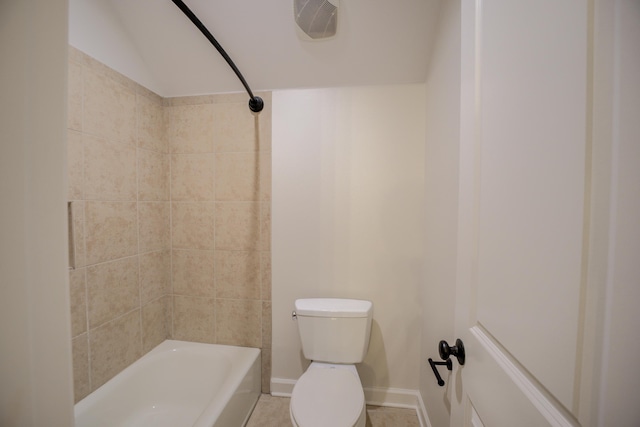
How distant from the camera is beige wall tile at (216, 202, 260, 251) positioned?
1.37 metres

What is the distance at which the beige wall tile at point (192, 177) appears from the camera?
139cm

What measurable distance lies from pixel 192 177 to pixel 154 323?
100 centimetres

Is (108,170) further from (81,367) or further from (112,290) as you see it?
(81,367)

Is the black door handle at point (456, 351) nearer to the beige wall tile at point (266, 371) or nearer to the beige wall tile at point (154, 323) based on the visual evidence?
the beige wall tile at point (266, 371)

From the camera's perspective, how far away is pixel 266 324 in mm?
1374

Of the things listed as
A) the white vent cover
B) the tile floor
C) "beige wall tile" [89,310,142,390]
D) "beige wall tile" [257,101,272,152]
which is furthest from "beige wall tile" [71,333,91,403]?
the white vent cover

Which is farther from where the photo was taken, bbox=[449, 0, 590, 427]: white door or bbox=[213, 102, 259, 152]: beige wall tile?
bbox=[213, 102, 259, 152]: beige wall tile

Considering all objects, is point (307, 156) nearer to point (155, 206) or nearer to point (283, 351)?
point (155, 206)

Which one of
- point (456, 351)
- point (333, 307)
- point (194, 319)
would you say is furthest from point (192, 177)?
point (456, 351)

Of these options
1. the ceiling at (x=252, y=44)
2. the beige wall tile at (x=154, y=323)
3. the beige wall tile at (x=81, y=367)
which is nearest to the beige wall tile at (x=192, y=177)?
the ceiling at (x=252, y=44)

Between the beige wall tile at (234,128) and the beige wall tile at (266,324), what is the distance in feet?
3.43

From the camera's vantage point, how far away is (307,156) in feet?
4.32

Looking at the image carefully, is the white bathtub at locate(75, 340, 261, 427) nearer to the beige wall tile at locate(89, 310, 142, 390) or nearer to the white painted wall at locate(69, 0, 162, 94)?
the beige wall tile at locate(89, 310, 142, 390)

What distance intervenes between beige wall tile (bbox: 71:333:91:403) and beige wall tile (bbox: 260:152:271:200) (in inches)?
43.7
